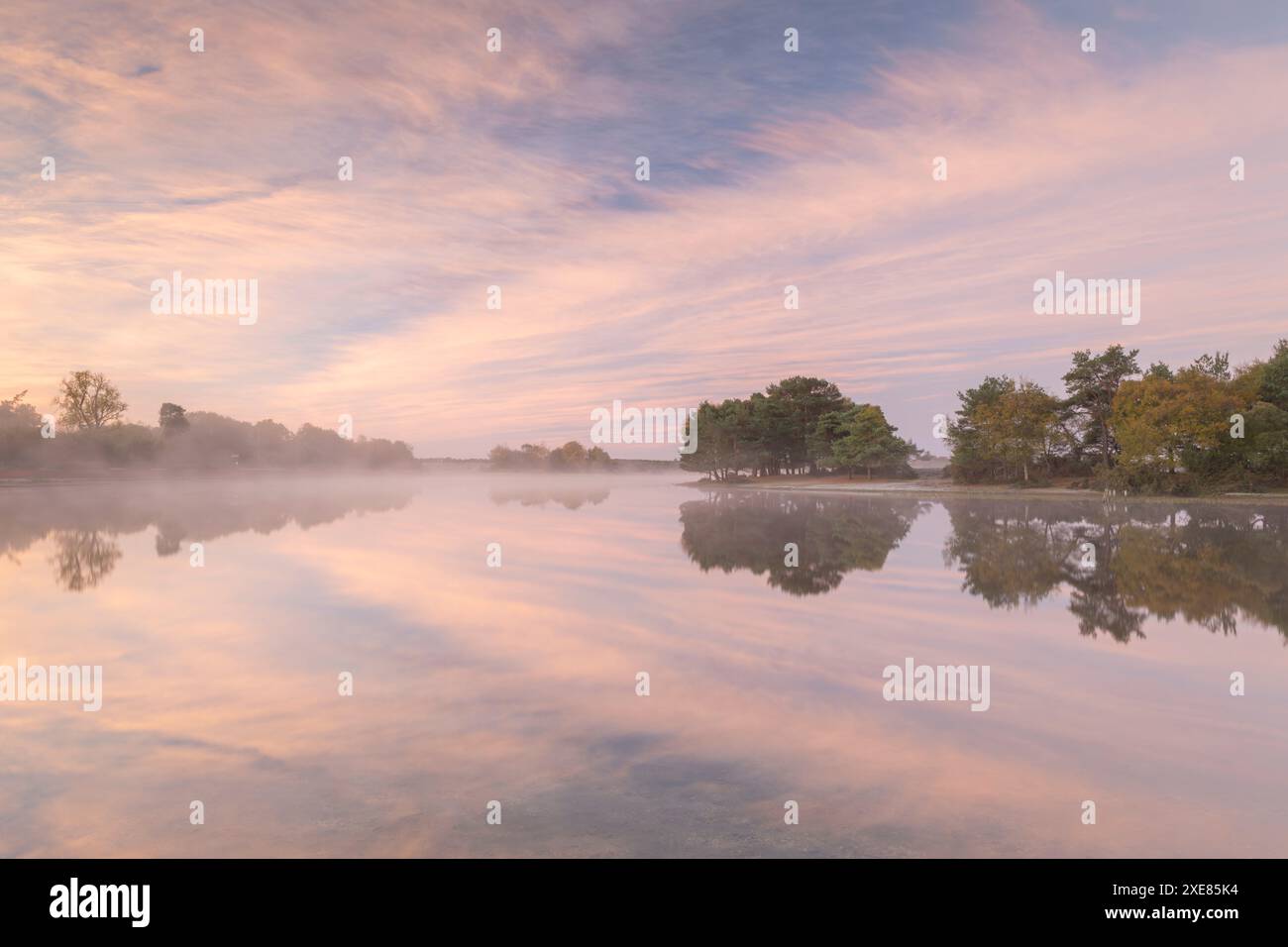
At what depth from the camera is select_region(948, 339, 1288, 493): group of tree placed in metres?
50.7

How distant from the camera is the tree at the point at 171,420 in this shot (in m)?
122

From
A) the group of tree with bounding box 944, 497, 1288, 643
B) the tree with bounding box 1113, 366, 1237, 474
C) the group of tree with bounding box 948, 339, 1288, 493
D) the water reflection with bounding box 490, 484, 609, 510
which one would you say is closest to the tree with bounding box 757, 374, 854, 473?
the group of tree with bounding box 948, 339, 1288, 493

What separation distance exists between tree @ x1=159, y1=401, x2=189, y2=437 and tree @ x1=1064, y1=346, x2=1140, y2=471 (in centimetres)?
13105

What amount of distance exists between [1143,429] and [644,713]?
Result: 2240 inches

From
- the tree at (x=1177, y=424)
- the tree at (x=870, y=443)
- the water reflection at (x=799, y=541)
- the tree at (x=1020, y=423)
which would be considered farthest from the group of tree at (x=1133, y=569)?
the tree at (x=870, y=443)

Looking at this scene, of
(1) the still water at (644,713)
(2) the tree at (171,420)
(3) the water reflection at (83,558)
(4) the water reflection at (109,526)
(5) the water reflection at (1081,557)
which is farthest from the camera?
(2) the tree at (171,420)

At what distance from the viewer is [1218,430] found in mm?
50688

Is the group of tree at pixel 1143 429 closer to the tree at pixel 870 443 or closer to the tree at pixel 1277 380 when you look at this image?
the tree at pixel 1277 380

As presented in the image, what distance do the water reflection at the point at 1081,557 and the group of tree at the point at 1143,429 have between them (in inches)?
551

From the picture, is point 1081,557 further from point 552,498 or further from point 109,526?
point 552,498

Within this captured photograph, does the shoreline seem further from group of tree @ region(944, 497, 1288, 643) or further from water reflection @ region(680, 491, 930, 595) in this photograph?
water reflection @ region(680, 491, 930, 595)

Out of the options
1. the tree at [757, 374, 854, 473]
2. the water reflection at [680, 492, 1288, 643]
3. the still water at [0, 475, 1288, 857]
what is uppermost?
the tree at [757, 374, 854, 473]

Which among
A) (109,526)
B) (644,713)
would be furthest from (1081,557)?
(109,526)

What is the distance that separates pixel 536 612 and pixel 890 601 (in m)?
6.98
